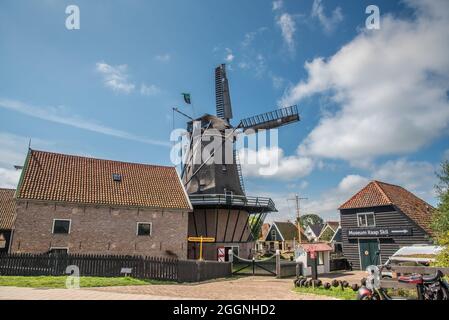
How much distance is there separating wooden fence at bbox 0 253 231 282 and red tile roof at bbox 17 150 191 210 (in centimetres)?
442

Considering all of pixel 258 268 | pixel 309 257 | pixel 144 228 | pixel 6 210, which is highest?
pixel 6 210

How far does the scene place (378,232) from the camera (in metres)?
23.3

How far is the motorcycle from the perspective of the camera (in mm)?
6480

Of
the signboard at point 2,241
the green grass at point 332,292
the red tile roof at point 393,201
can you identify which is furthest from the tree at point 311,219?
the green grass at point 332,292

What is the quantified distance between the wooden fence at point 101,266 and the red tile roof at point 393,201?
15.3 metres

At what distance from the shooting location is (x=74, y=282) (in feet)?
40.4

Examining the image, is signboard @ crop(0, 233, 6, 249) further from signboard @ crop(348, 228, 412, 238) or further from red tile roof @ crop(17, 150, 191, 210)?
signboard @ crop(348, 228, 412, 238)

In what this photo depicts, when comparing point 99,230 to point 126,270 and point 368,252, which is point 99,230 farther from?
point 368,252

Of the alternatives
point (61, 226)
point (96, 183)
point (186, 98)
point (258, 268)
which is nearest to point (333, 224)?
point (186, 98)

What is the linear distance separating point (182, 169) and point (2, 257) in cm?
1626

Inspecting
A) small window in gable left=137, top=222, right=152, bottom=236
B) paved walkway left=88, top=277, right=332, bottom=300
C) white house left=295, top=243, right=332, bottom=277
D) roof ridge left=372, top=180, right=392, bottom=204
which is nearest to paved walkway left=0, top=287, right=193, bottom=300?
paved walkway left=88, top=277, right=332, bottom=300

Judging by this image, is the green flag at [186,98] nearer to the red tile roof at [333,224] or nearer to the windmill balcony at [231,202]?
the windmill balcony at [231,202]

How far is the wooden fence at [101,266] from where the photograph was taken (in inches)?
576

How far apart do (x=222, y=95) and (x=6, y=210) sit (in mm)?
22158
